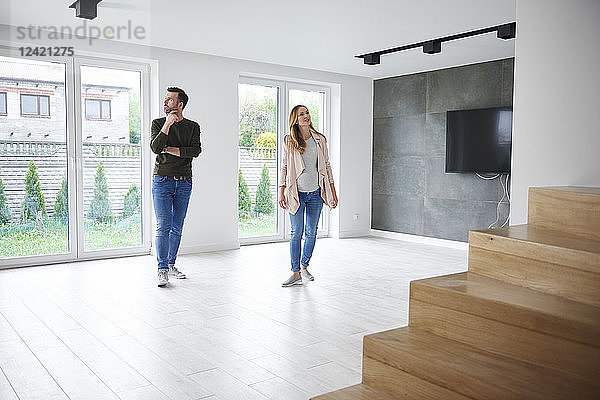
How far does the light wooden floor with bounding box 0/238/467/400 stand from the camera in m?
2.54

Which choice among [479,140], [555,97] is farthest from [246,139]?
[555,97]

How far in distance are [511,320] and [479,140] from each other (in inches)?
187

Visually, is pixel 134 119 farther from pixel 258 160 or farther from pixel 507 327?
pixel 507 327

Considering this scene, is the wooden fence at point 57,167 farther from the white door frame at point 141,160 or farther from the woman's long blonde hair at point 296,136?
the woman's long blonde hair at point 296,136

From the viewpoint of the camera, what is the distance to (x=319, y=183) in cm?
438

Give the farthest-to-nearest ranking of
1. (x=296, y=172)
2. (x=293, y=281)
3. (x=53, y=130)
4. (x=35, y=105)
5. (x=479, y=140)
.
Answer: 1. (x=479, y=140)
2. (x=53, y=130)
3. (x=35, y=105)
4. (x=293, y=281)
5. (x=296, y=172)

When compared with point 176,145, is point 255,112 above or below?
above

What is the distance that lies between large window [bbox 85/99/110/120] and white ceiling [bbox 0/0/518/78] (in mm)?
792

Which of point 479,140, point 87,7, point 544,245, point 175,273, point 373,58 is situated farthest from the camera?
point 479,140

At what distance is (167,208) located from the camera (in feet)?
14.3

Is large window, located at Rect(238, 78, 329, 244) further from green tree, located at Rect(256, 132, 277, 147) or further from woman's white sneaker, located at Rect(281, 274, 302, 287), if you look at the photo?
woman's white sneaker, located at Rect(281, 274, 302, 287)

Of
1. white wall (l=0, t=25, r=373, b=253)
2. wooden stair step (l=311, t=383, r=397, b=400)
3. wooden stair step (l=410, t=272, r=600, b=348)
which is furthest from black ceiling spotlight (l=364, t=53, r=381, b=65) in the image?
wooden stair step (l=311, t=383, r=397, b=400)

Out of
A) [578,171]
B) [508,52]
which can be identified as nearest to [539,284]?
[578,171]

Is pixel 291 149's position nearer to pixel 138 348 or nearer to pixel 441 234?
pixel 138 348
